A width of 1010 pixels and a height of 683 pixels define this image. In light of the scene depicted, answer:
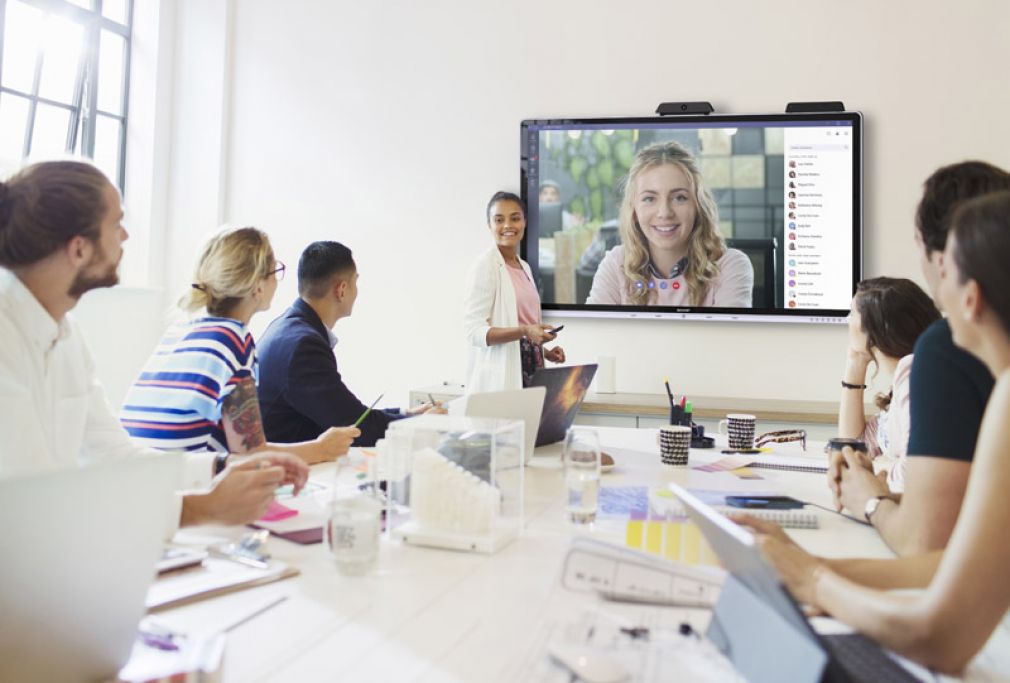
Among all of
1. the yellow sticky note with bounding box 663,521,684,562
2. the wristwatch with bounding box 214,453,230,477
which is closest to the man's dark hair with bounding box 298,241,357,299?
the wristwatch with bounding box 214,453,230,477

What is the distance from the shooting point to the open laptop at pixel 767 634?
78 centimetres

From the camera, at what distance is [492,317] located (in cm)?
389

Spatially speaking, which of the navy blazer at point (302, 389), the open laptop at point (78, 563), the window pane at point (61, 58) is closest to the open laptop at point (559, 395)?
the navy blazer at point (302, 389)

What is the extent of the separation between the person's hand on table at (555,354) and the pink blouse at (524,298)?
243 mm

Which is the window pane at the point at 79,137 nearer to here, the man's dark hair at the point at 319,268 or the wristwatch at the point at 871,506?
the man's dark hair at the point at 319,268

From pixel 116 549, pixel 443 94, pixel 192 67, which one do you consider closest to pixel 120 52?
pixel 192 67

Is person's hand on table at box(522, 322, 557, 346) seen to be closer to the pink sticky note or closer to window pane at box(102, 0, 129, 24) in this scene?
the pink sticky note

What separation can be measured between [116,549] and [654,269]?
139 inches

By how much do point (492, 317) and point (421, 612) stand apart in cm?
280

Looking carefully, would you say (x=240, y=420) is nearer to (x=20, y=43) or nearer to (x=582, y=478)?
(x=582, y=478)

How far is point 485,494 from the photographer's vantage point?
1.43 m

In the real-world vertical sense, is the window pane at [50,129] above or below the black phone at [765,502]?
above

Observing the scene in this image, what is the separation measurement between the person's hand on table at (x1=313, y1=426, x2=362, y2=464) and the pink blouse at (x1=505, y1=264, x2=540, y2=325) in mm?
1823

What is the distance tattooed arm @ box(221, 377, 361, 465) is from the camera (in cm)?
208
